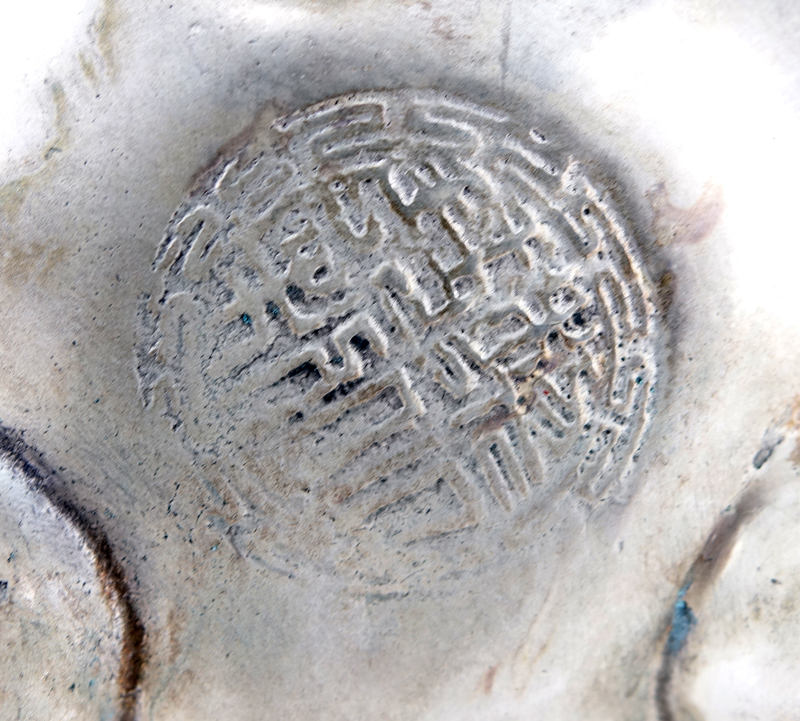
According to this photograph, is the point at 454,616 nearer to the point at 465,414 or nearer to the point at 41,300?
the point at 465,414

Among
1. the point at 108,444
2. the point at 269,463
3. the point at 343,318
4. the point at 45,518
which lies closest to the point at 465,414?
the point at 343,318

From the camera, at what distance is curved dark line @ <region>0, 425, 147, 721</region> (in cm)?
135

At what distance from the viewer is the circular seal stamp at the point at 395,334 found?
52.8 inches

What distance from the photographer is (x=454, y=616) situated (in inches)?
54.2

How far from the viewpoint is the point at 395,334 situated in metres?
1.34

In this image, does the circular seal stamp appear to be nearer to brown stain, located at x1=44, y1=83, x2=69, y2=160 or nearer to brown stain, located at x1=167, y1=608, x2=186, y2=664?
brown stain, located at x1=167, y1=608, x2=186, y2=664

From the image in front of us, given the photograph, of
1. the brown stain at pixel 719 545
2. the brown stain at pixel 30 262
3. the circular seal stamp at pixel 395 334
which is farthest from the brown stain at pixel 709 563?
the brown stain at pixel 30 262

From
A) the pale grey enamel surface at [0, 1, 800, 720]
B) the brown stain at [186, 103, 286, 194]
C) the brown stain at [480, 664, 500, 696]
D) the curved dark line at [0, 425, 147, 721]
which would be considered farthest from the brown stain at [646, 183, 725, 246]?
the curved dark line at [0, 425, 147, 721]

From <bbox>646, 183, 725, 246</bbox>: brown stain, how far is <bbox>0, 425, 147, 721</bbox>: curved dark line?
1.71 meters

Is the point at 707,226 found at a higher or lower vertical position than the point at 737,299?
higher

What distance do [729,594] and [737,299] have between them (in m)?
0.80

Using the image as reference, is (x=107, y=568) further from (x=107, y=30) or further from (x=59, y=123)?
(x=107, y=30)

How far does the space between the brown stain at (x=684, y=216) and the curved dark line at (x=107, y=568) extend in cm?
171

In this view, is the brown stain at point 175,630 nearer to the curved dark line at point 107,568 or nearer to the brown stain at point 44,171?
the curved dark line at point 107,568
